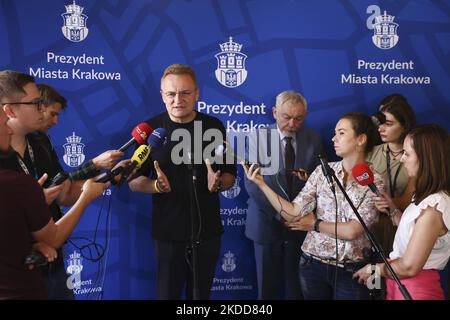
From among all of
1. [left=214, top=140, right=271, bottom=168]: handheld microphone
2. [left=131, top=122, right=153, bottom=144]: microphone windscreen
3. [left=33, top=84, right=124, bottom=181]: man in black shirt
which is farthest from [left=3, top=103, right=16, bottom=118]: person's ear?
[left=214, top=140, right=271, bottom=168]: handheld microphone

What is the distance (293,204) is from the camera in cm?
327

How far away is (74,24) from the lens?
12.0 ft

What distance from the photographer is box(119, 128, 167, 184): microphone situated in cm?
256

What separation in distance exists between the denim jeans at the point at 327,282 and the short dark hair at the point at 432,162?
71 centimetres

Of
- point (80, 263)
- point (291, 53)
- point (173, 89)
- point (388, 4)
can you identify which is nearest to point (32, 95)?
point (173, 89)

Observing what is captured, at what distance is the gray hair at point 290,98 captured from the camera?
378 centimetres

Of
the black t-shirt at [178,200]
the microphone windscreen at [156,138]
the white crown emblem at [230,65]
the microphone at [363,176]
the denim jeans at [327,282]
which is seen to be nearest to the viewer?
the microphone at [363,176]

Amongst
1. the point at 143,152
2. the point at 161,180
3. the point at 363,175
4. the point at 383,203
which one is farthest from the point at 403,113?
the point at 143,152

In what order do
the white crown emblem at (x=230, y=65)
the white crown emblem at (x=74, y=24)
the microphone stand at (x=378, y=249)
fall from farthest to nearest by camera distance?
the white crown emblem at (x=230, y=65), the white crown emblem at (x=74, y=24), the microphone stand at (x=378, y=249)

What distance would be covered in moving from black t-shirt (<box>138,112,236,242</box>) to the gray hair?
713 millimetres

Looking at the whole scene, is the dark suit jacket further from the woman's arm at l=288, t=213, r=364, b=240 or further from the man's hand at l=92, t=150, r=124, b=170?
the man's hand at l=92, t=150, r=124, b=170

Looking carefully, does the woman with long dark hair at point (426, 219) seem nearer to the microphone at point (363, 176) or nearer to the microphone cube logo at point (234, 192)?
the microphone at point (363, 176)

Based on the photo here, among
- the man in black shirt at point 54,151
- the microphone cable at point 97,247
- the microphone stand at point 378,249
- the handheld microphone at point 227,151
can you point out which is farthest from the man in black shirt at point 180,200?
the microphone stand at point 378,249

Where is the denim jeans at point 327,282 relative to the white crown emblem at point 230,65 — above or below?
below
